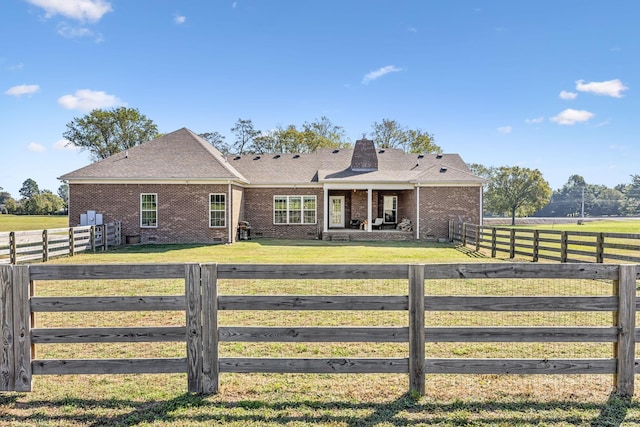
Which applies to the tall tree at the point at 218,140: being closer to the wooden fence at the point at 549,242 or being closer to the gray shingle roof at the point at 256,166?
the gray shingle roof at the point at 256,166

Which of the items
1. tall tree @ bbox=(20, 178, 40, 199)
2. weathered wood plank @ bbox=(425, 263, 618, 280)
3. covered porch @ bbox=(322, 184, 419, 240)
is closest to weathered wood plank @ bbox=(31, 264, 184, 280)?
weathered wood plank @ bbox=(425, 263, 618, 280)

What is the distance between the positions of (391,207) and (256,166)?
9.29m

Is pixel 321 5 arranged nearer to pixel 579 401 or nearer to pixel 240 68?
pixel 240 68

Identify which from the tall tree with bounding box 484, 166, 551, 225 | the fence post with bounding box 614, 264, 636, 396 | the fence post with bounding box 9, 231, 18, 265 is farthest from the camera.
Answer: the tall tree with bounding box 484, 166, 551, 225

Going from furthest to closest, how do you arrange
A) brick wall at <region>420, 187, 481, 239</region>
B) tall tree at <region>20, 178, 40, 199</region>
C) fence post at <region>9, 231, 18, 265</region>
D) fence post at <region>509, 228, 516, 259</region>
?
tall tree at <region>20, 178, 40, 199</region> → brick wall at <region>420, 187, 481, 239</region> → fence post at <region>509, 228, 516, 259</region> → fence post at <region>9, 231, 18, 265</region>

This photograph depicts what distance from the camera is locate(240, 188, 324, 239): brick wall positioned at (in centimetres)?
2262

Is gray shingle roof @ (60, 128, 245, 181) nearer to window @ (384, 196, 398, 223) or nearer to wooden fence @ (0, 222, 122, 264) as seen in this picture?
wooden fence @ (0, 222, 122, 264)

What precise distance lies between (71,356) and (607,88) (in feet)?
177

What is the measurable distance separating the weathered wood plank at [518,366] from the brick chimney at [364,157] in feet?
70.5

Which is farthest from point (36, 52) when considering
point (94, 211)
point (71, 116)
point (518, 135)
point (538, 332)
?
point (518, 135)

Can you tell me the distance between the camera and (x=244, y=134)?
156ft

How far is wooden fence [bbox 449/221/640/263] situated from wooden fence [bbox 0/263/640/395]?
763 cm

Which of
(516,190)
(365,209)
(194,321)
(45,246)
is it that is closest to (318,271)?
(194,321)

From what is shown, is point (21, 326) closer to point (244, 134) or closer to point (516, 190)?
point (244, 134)
